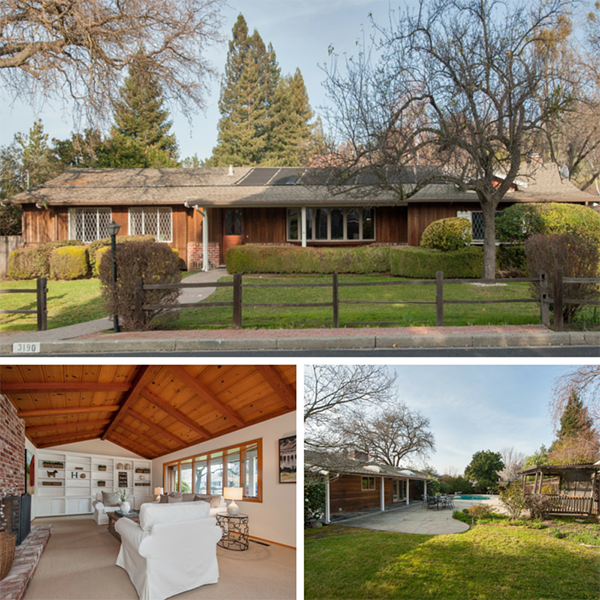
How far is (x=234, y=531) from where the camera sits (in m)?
9.62

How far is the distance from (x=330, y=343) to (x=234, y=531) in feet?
13.1

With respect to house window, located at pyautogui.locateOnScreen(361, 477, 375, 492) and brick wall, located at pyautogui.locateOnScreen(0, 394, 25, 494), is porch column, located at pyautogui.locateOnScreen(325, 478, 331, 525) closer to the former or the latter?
house window, located at pyautogui.locateOnScreen(361, 477, 375, 492)

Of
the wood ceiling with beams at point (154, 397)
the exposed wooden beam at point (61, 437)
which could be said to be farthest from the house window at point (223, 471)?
the exposed wooden beam at point (61, 437)

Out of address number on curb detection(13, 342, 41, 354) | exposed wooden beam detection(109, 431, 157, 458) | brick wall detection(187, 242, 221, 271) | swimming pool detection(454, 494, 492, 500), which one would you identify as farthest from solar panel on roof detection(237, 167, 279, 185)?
swimming pool detection(454, 494, 492, 500)

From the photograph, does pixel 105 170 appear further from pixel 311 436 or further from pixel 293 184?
pixel 311 436

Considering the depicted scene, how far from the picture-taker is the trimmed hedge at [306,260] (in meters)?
16.4

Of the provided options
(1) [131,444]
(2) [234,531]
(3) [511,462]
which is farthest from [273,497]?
(1) [131,444]

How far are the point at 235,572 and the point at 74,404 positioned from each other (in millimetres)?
5339

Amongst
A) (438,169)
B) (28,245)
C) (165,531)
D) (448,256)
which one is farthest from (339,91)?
(28,245)

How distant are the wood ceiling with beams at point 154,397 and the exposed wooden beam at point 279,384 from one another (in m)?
0.02

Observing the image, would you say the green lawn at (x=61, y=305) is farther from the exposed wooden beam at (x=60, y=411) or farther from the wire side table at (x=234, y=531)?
the wire side table at (x=234, y=531)

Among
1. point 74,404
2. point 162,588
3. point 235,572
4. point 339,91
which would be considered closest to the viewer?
point 162,588

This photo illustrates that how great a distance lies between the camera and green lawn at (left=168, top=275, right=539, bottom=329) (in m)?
10.5

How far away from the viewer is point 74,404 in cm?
1058
